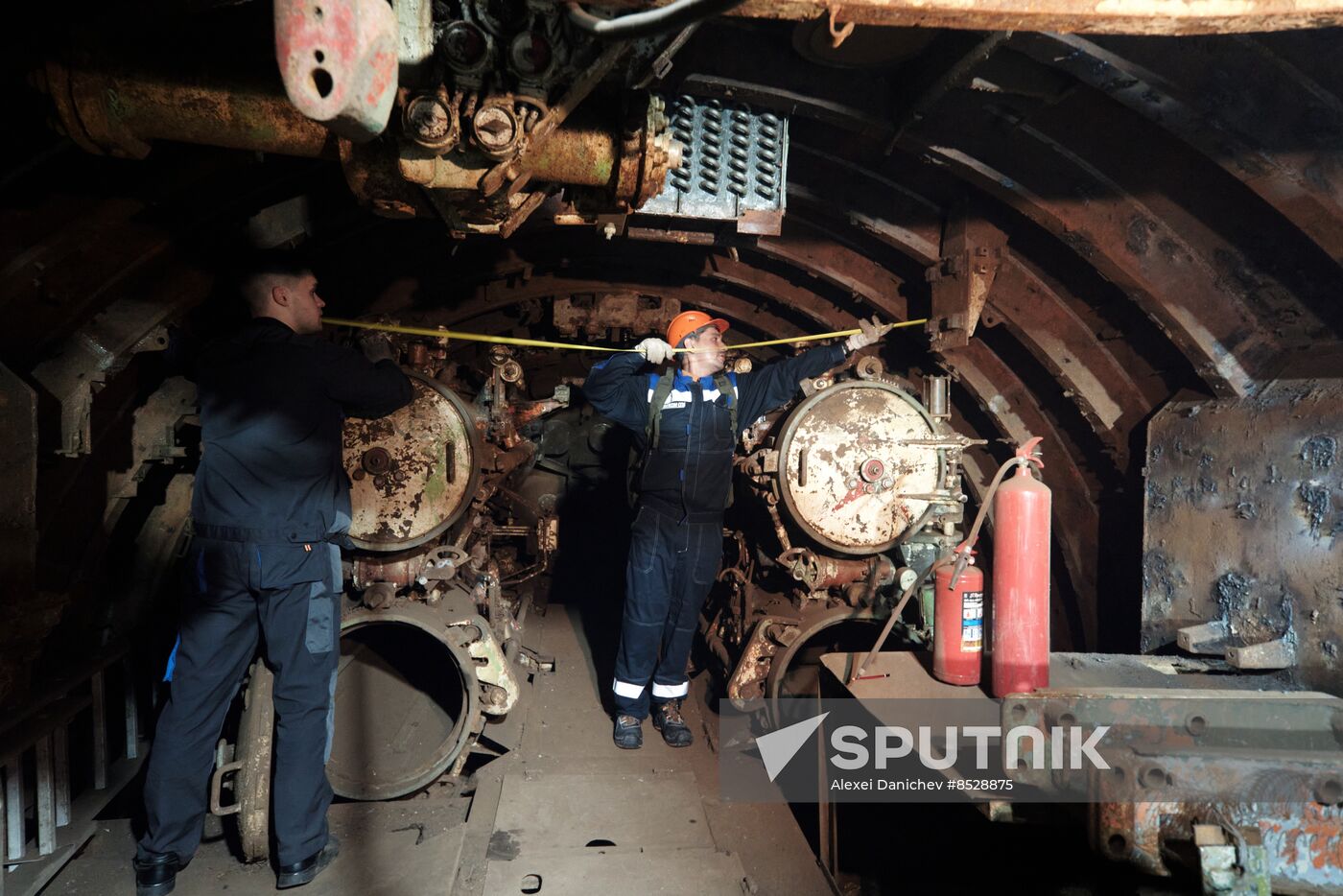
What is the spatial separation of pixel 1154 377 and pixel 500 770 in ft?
13.2

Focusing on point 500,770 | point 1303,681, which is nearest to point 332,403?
point 500,770

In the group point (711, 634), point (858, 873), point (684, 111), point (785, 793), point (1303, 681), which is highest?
point (684, 111)

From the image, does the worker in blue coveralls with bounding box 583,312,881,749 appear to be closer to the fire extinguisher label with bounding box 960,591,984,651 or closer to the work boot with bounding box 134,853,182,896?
the fire extinguisher label with bounding box 960,591,984,651

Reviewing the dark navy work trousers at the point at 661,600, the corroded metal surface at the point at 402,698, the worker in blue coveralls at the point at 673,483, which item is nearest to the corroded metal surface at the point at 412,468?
the corroded metal surface at the point at 402,698

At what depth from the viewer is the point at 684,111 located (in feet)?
10.8

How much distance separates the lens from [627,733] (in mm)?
4000

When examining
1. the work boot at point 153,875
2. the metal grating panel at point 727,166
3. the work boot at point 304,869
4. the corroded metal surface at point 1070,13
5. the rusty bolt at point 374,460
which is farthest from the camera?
the rusty bolt at point 374,460

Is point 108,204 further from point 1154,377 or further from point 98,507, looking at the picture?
point 1154,377

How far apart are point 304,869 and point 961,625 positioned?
270cm

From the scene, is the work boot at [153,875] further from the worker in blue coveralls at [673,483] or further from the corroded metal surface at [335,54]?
the corroded metal surface at [335,54]

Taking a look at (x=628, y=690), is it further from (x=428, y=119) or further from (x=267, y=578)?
(x=428, y=119)

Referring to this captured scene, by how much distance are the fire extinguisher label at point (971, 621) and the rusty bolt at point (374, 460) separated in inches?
115

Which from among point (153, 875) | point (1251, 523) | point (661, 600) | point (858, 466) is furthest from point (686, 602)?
point (1251, 523)

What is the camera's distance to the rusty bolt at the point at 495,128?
1.93 meters
